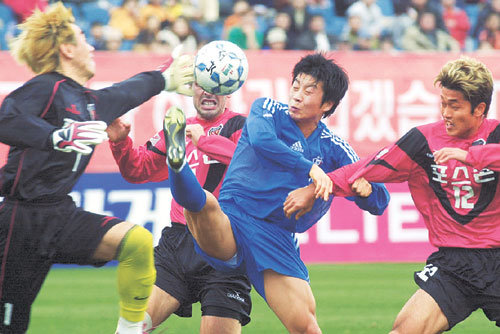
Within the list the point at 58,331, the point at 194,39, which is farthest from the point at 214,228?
the point at 194,39

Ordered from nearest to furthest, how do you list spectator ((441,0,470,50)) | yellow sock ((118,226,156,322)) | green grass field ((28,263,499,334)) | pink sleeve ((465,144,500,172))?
1. pink sleeve ((465,144,500,172))
2. yellow sock ((118,226,156,322))
3. green grass field ((28,263,499,334))
4. spectator ((441,0,470,50))

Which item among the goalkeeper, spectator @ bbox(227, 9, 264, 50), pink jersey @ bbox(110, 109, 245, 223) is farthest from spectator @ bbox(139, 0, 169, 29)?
the goalkeeper

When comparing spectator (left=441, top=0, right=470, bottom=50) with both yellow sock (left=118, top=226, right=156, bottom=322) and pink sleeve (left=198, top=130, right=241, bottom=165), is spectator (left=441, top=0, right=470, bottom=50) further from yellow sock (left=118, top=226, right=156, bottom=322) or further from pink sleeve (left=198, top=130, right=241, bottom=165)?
yellow sock (left=118, top=226, right=156, bottom=322)

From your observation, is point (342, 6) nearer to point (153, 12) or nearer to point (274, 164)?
point (153, 12)

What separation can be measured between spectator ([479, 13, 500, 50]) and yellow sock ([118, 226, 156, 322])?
38.3ft

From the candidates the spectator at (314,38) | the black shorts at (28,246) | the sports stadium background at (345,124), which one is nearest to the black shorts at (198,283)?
the black shorts at (28,246)

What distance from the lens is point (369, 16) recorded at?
1670 cm

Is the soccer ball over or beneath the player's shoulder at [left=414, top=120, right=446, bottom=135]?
over

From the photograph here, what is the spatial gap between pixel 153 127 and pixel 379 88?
132 inches

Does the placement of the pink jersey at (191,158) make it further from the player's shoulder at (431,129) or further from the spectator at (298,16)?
the spectator at (298,16)

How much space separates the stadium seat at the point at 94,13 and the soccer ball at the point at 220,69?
9.28 metres

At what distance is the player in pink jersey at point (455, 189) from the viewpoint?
5738 mm

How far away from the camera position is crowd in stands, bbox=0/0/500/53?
590 inches

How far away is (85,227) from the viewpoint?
5754mm
